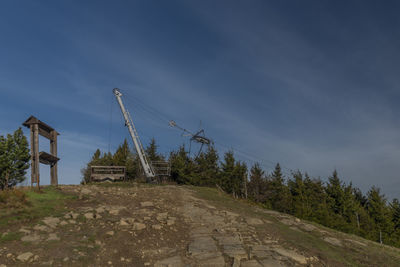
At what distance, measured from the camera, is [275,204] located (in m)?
34.8

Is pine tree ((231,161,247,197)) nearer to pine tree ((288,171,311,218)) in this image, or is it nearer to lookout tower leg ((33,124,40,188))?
pine tree ((288,171,311,218))

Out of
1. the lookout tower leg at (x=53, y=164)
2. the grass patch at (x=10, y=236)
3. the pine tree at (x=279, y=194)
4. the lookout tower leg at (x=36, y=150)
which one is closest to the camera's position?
the grass patch at (x=10, y=236)

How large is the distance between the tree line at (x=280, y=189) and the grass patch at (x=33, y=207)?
21137 millimetres

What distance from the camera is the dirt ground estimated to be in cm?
735

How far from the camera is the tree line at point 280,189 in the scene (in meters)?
35.4

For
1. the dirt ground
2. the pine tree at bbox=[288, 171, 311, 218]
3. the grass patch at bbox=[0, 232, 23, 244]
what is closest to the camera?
the dirt ground

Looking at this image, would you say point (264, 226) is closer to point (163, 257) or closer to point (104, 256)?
point (163, 257)

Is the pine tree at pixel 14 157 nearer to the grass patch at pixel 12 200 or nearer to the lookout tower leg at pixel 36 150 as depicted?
the lookout tower leg at pixel 36 150

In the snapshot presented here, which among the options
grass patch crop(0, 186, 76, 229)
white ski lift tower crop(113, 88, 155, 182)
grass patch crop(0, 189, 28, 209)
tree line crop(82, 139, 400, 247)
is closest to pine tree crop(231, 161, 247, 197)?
tree line crop(82, 139, 400, 247)

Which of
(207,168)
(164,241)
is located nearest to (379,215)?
(207,168)

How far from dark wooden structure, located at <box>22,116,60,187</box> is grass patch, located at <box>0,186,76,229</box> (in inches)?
52.4

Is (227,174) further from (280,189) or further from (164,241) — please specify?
(164,241)

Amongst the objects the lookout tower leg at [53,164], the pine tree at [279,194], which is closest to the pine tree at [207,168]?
the pine tree at [279,194]

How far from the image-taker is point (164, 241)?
350 inches
